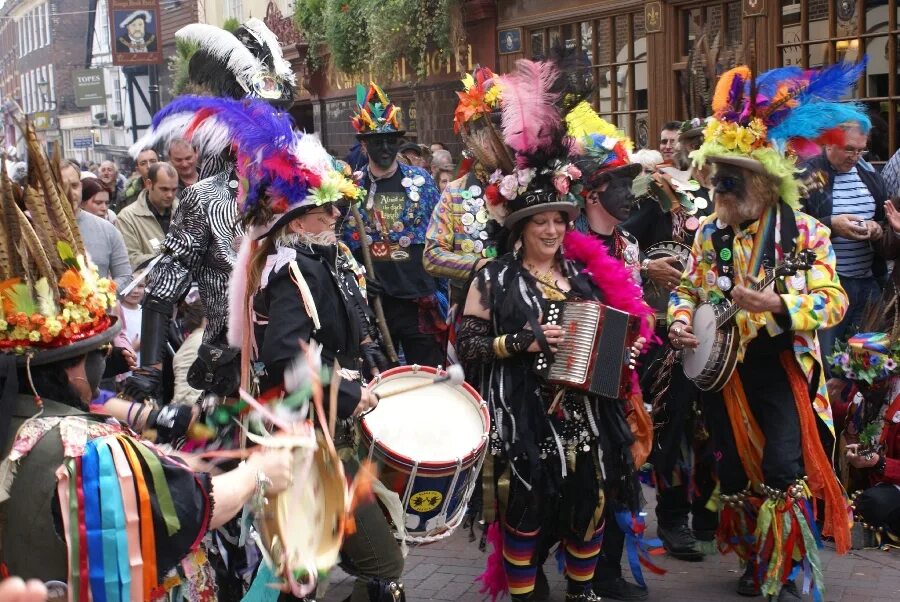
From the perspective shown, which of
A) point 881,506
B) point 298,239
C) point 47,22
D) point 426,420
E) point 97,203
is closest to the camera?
point 298,239

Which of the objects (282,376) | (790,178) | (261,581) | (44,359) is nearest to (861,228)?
(790,178)

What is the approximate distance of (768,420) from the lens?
521cm

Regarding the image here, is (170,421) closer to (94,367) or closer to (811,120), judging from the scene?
(94,367)

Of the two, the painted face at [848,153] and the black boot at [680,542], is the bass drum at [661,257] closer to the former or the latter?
the black boot at [680,542]

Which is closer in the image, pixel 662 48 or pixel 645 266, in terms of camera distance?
pixel 645 266

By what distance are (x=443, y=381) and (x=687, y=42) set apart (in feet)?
25.9

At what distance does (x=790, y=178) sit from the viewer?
17.1ft

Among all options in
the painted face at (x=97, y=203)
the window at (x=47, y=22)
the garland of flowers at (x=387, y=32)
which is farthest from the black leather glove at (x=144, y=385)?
the window at (x=47, y=22)

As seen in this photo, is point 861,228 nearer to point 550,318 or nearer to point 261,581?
point 550,318

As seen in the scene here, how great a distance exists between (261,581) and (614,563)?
2164 millimetres

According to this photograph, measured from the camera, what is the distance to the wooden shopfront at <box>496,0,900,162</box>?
9.18m

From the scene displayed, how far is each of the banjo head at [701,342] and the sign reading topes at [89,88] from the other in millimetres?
27781

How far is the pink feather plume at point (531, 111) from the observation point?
527 centimetres

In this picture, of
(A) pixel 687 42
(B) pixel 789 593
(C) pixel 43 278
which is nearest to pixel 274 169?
(C) pixel 43 278
